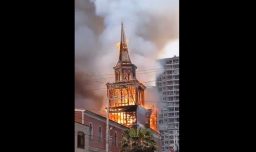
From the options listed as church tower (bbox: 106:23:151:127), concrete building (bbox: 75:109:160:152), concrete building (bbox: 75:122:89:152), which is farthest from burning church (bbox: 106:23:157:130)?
concrete building (bbox: 75:122:89:152)

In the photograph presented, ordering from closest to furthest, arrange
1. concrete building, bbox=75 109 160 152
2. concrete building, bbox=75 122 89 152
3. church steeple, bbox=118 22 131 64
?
concrete building, bbox=75 122 89 152 → church steeple, bbox=118 22 131 64 → concrete building, bbox=75 109 160 152

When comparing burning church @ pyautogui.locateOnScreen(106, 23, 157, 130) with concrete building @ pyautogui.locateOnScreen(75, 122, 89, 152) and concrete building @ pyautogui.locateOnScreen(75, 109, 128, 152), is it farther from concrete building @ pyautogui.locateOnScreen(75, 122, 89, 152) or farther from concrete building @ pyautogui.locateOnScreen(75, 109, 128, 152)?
concrete building @ pyautogui.locateOnScreen(75, 122, 89, 152)

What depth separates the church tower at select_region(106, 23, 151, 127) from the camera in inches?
204

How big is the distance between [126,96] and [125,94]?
12 centimetres

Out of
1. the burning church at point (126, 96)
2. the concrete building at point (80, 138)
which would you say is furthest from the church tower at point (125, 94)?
the concrete building at point (80, 138)

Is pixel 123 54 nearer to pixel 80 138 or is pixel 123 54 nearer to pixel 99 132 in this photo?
pixel 80 138

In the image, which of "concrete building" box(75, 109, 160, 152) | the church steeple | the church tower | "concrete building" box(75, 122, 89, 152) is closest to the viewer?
"concrete building" box(75, 122, 89, 152)

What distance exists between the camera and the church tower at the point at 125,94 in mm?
5191
